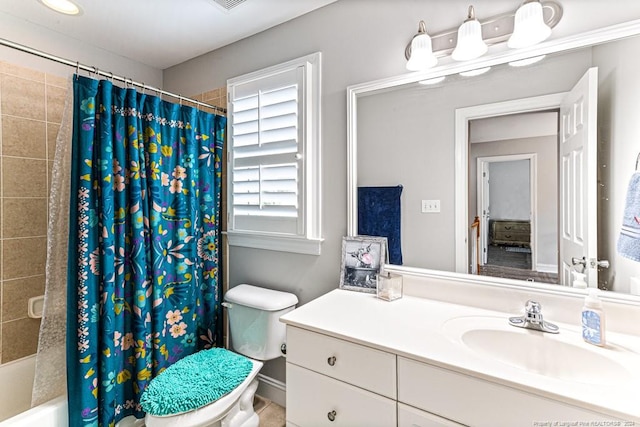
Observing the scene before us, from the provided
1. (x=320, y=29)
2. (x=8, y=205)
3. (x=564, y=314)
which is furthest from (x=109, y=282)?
(x=564, y=314)

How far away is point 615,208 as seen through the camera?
1076mm

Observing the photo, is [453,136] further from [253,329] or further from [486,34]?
[253,329]

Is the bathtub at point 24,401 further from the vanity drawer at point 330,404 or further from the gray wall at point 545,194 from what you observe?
the gray wall at point 545,194

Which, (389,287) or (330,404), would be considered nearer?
(330,404)

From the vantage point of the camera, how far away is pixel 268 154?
6.12ft

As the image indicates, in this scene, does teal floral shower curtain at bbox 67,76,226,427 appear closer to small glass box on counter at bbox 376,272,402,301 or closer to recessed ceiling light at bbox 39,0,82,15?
recessed ceiling light at bbox 39,0,82,15

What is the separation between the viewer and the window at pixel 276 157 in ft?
5.62

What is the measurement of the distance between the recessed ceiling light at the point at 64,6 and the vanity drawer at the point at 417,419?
7.96 ft

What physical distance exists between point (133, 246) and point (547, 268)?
187 centimetres

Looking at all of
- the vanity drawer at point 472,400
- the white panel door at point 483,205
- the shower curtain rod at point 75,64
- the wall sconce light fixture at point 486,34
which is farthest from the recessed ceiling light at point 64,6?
the vanity drawer at point 472,400

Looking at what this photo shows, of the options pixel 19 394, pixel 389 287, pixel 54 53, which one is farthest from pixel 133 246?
pixel 54 53

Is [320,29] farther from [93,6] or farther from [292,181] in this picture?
[93,6]

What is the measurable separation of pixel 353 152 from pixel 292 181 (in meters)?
0.40

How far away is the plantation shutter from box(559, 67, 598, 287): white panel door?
1175 mm
